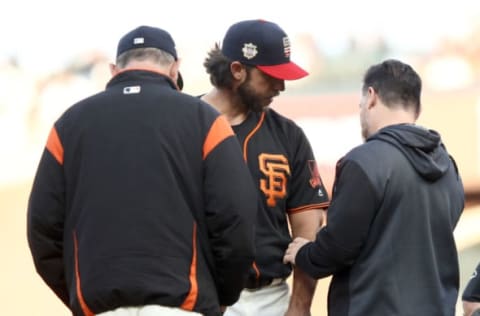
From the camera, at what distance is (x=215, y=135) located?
3217 millimetres

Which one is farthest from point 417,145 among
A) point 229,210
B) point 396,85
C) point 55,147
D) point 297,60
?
point 297,60

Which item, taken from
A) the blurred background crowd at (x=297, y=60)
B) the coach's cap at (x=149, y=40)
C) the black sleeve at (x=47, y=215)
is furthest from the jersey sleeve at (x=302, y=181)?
the blurred background crowd at (x=297, y=60)

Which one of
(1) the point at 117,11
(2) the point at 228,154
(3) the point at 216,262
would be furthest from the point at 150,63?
(1) the point at 117,11

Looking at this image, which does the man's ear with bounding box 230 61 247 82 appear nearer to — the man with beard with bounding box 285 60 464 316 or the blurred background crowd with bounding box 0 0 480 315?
the man with beard with bounding box 285 60 464 316

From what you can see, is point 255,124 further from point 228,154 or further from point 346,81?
point 346,81

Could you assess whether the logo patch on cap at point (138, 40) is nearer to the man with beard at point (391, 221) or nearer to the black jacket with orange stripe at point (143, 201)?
the black jacket with orange stripe at point (143, 201)

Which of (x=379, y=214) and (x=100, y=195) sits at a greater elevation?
(x=100, y=195)

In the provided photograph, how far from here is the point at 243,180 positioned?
10.6ft

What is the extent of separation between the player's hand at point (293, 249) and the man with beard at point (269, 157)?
23 millimetres

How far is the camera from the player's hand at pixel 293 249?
147 inches

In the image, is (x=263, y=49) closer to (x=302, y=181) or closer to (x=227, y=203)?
(x=302, y=181)

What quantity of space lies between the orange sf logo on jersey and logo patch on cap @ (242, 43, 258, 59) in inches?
12.4

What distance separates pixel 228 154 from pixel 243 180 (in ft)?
0.27

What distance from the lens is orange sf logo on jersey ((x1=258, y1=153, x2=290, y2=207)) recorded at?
3.73 metres
